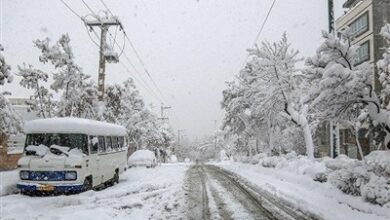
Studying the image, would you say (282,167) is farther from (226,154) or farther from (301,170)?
(226,154)

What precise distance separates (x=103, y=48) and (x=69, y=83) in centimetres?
456

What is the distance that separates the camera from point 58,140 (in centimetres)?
1597

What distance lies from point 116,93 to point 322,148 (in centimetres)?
4347

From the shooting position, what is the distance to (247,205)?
13242mm

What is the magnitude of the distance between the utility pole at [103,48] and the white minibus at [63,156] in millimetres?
4988

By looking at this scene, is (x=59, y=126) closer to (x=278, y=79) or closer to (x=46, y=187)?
(x=46, y=187)

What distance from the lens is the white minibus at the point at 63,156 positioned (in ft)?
48.5

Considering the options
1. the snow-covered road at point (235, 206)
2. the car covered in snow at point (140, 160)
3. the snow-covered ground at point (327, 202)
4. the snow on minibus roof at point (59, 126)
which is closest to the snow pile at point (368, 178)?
the snow-covered ground at point (327, 202)

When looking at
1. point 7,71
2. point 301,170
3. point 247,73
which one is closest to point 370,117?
point 301,170

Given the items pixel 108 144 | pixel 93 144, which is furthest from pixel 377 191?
pixel 108 144

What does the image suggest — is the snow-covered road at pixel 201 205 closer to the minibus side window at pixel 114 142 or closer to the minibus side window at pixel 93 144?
the minibus side window at pixel 93 144

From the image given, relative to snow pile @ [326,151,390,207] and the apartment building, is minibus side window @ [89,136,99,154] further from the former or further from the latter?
the apartment building

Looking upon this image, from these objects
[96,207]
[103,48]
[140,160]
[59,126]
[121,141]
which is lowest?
[96,207]

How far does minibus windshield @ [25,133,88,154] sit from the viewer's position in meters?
15.9
